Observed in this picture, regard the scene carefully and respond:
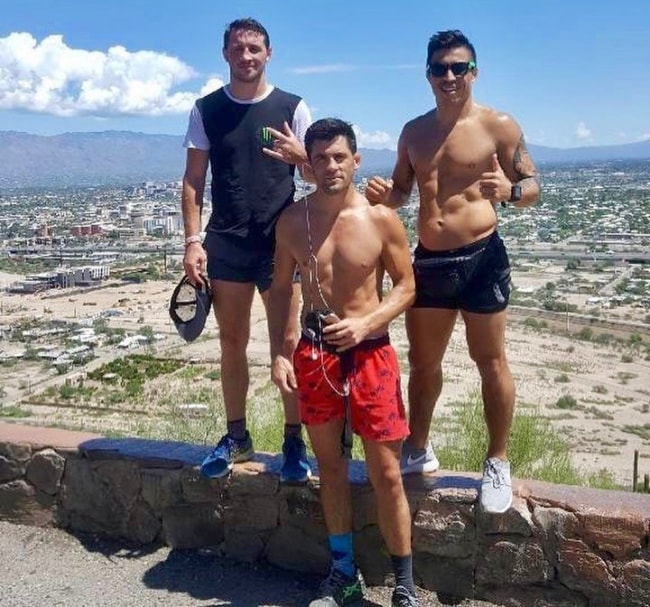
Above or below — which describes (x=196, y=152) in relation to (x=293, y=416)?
above

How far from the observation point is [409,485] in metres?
3.46

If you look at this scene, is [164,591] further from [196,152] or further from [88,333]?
[88,333]

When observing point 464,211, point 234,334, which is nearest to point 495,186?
point 464,211

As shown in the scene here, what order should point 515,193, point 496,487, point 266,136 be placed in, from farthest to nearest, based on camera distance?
point 266,136 → point 496,487 → point 515,193

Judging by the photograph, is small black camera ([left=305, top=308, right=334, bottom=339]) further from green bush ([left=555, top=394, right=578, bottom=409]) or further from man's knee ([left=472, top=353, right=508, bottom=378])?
green bush ([left=555, top=394, right=578, bottom=409])

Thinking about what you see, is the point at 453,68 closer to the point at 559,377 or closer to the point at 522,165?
the point at 522,165

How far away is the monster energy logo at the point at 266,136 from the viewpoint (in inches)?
134

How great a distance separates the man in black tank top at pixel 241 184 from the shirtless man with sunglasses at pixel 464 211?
1.79 ft

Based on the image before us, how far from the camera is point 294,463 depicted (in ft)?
12.0

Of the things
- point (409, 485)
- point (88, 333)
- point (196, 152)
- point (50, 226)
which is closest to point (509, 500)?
point (409, 485)

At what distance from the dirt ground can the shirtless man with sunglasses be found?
8.86 metres

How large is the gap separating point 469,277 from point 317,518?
4.16 ft

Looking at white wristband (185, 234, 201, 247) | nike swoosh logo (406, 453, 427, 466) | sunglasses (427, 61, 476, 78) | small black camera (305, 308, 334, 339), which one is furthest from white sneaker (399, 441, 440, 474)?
sunglasses (427, 61, 476, 78)

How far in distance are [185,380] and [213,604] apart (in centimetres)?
1779
